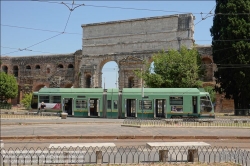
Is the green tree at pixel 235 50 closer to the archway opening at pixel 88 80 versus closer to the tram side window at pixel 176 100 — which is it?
the tram side window at pixel 176 100

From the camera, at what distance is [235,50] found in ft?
88.6

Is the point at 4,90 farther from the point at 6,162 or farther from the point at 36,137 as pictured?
the point at 6,162

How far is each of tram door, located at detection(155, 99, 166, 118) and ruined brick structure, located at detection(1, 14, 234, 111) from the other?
15288 millimetres

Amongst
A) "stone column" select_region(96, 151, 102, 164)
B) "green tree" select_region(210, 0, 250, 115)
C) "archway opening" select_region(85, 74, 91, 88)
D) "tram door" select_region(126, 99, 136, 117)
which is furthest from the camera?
"archway opening" select_region(85, 74, 91, 88)

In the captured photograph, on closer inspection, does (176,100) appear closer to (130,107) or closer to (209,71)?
(130,107)

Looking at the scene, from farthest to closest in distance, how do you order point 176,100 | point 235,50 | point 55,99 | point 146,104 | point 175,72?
point 175,72, point 235,50, point 55,99, point 146,104, point 176,100

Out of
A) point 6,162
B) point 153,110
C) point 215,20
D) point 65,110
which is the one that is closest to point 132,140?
point 6,162

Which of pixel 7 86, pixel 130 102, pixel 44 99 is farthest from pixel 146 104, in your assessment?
pixel 7 86

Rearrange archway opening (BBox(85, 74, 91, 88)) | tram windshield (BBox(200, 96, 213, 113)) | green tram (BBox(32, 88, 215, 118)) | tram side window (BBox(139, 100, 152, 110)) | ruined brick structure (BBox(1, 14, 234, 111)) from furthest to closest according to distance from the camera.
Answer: archway opening (BBox(85, 74, 91, 88)) < ruined brick structure (BBox(1, 14, 234, 111)) < tram side window (BBox(139, 100, 152, 110)) < green tram (BBox(32, 88, 215, 118)) < tram windshield (BBox(200, 96, 213, 113))

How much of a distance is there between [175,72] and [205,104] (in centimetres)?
753

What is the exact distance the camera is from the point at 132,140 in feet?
40.1

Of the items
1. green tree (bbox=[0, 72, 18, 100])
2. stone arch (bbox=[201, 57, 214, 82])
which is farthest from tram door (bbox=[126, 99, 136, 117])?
green tree (bbox=[0, 72, 18, 100])

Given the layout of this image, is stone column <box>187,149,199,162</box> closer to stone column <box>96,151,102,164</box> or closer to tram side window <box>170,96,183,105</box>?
stone column <box>96,151,102,164</box>

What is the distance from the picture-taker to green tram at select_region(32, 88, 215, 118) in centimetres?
2255
